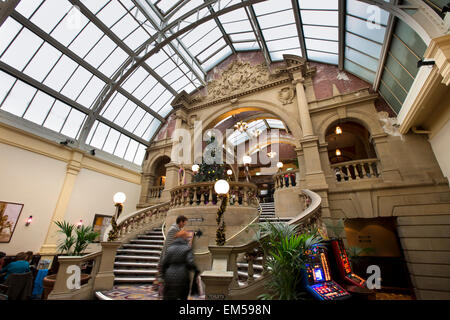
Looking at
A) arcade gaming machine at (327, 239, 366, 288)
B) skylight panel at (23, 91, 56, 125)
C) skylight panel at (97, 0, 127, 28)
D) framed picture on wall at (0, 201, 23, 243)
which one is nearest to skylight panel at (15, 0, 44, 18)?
skylight panel at (97, 0, 127, 28)

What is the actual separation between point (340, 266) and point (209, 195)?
3861 mm

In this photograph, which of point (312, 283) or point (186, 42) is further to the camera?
point (186, 42)

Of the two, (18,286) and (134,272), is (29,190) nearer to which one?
(18,286)

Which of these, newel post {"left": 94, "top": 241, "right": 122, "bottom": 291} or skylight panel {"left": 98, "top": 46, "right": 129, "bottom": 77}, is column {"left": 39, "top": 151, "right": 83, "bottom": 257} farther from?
newel post {"left": 94, "top": 241, "right": 122, "bottom": 291}

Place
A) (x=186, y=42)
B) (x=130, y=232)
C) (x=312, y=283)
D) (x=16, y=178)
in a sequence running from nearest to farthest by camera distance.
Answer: (x=312, y=283) < (x=130, y=232) < (x=16, y=178) < (x=186, y=42)

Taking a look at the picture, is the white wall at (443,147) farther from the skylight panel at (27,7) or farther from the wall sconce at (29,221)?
the wall sconce at (29,221)

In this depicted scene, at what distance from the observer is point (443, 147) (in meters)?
5.92

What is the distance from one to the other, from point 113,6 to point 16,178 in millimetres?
8360

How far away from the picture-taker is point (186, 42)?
443 inches

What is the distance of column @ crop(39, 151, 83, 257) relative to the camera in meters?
8.16

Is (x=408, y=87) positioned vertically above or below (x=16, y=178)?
above

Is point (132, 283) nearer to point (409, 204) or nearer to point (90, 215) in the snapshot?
point (90, 215)

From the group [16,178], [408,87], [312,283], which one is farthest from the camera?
[16,178]
